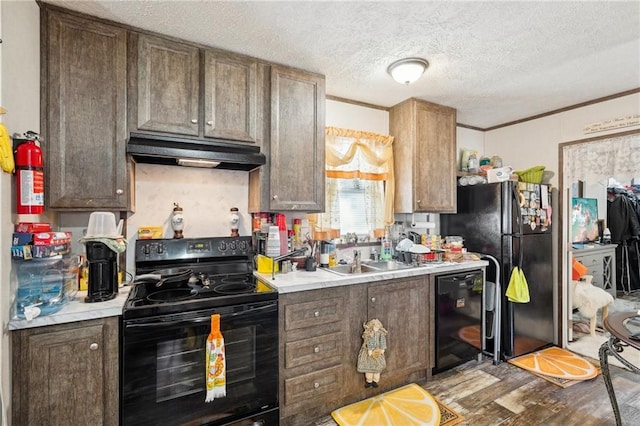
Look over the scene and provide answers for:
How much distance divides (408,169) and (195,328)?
2.30 meters

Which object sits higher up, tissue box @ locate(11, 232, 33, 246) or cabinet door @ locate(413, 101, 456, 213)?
cabinet door @ locate(413, 101, 456, 213)

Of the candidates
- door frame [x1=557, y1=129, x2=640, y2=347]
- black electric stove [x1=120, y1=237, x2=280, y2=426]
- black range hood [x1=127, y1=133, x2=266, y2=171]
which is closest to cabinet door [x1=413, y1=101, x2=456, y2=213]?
door frame [x1=557, y1=129, x2=640, y2=347]

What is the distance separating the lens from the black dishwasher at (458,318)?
2.57m

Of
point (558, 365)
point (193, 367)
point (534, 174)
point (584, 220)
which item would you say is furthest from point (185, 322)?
point (584, 220)

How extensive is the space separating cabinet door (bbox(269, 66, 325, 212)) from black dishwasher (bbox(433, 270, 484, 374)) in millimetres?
1299

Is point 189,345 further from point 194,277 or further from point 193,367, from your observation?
point 194,277

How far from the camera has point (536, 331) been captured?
3.07m

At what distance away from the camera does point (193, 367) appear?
1.65m

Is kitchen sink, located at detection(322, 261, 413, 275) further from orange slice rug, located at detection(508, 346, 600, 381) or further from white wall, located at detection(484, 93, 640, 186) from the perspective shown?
white wall, located at detection(484, 93, 640, 186)

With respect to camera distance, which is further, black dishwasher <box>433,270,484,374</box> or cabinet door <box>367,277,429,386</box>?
black dishwasher <box>433,270,484,374</box>

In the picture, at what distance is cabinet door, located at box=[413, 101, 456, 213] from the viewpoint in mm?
2963

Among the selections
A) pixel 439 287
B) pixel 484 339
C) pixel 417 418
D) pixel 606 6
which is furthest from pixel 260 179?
pixel 484 339

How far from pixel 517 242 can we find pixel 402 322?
1446 mm

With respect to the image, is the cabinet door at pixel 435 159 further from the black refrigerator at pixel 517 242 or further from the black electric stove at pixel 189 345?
the black electric stove at pixel 189 345
